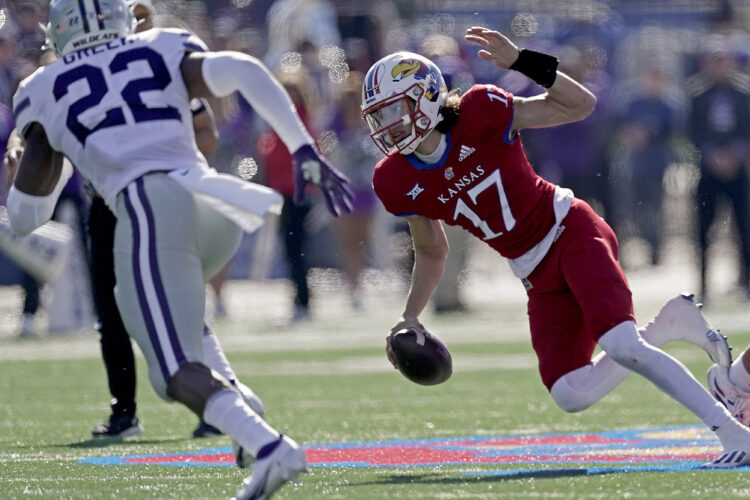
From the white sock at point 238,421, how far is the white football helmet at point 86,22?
1.32 m

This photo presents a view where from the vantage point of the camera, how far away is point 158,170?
4520mm

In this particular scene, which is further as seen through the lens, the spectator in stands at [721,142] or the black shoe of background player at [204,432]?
the spectator in stands at [721,142]

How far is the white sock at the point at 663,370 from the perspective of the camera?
15.9 ft

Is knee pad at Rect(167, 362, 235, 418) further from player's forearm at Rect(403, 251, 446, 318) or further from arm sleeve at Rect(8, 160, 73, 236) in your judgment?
player's forearm at Rect(403, 251, 446, 318)

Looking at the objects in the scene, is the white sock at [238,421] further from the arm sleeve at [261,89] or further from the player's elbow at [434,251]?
the player's elbow at [434,251]

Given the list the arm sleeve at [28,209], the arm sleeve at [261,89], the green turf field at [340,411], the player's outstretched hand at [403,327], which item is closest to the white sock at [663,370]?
the green turf field at [340,411]

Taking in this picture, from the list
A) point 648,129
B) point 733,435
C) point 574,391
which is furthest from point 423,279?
point 648,129

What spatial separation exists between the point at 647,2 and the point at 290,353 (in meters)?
7.17

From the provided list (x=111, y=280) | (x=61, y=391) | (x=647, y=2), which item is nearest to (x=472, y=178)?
(x=111, y=280)

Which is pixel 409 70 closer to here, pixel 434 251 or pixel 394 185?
pixel 394 185

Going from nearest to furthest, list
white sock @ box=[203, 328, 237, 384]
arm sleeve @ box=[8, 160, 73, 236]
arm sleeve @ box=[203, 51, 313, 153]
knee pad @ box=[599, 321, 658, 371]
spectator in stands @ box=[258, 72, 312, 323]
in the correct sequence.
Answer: arm sleeve @ box=[203, 51, 313, 153], arm sleeve @ box=[8, 160, 73, 236], knee pad @ box=[599, 321, 658, 371], white sock @ box=[203, 328, 237, 384], spectator in stands @ box=[258, 72, 312, 323]

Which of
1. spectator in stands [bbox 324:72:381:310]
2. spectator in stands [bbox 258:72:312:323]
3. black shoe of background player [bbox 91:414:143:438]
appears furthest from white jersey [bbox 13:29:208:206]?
spectator in stands [bbox 324:72:381:310]

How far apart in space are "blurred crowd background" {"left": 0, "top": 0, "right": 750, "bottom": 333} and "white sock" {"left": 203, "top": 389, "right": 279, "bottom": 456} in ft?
24.1

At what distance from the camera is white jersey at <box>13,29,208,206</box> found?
453cm
